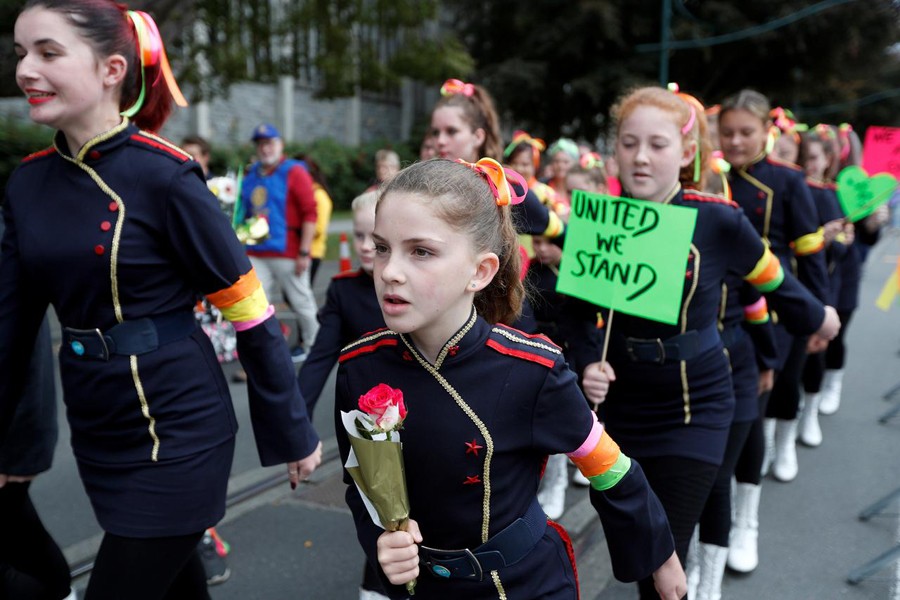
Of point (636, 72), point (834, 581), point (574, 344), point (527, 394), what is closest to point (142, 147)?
point (527, 394)

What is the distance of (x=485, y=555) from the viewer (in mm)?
1860

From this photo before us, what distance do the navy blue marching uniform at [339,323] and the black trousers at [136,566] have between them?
89 cm

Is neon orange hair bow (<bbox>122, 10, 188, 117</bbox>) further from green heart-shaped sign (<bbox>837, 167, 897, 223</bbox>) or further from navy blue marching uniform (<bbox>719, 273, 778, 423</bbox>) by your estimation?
green heart-shaped sign (<bbox>837, 167, 897, 223</bbox>)

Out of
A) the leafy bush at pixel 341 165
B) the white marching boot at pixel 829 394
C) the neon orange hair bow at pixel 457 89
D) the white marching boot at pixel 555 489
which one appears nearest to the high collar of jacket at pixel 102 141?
the neon orange hair bow at pixel 457 89

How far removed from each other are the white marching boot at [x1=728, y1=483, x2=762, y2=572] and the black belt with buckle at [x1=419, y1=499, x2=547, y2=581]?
95.5 inches

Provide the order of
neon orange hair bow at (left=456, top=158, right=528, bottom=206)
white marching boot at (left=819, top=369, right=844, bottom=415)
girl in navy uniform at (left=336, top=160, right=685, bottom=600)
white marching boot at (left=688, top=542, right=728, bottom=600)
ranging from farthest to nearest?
1. white marching boot at (left=819, top=369, right=844, bottom=415)
2. white marching boot at (left=688, top=542, right=728, bottom=600)
3. neon orange hair bow at (left=456, top=158, right=528, bottom=206)
4. girl in navy uniform at (left=336, top=160, right=685, bottom=600)

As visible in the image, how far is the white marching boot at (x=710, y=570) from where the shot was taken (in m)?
3.39

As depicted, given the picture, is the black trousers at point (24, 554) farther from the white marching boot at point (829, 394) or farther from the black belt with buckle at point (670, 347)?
the white marching boot at point (829, 394)

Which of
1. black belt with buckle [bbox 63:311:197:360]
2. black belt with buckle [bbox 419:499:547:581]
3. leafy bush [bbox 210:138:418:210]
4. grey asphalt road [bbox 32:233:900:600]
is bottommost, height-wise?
leafy bush [bbox 210:138:418:210]

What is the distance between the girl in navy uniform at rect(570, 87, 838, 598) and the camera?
9.32 ft

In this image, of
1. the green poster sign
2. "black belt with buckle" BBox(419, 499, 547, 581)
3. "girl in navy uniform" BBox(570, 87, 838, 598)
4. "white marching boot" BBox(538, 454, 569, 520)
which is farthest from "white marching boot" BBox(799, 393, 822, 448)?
"black belt with buckle" BBox(419, 499, 547, 581)

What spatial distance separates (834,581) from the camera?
3918 millimetres

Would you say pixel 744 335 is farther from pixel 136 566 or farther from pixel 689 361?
pixel 136 566

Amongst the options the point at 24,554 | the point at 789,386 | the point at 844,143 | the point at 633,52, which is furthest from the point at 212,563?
the point at 633,52
